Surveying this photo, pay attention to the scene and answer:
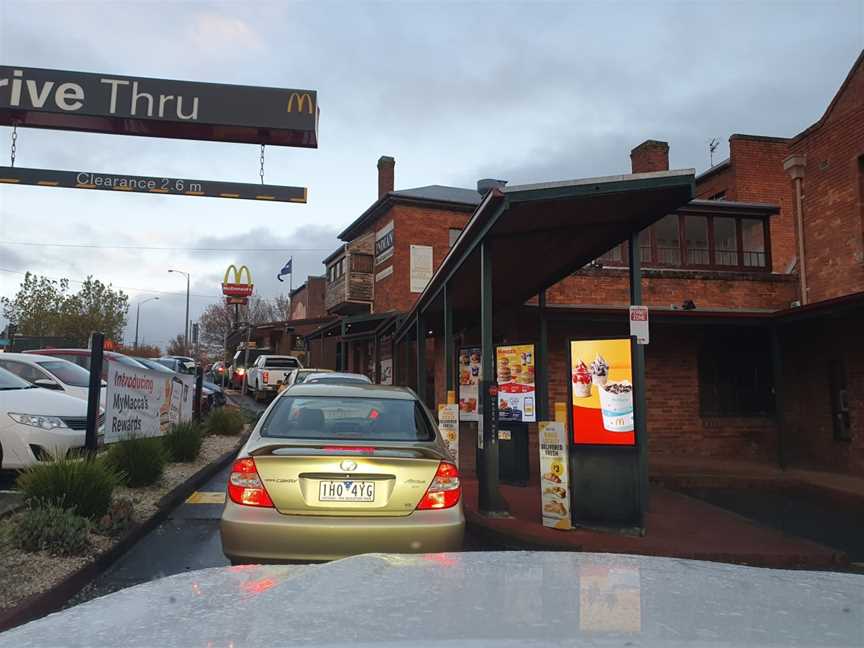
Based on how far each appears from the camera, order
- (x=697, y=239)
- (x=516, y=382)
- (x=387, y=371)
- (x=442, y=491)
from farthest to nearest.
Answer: (x=387, y=371) < (x=697, y=239) < (x=516, y=382) < (x=442, y=491)

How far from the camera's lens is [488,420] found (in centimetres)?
730

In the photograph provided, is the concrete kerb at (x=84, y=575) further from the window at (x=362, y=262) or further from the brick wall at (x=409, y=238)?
the window at (x=362, y=262)

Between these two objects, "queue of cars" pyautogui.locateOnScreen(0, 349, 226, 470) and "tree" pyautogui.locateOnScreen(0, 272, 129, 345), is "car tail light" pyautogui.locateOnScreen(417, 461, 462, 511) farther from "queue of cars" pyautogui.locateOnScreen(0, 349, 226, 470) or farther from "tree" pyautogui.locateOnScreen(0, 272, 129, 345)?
"tree" pyautogui.locateOnScreen(0, 272, 129, 345)

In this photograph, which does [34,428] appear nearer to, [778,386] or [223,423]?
[223,423]

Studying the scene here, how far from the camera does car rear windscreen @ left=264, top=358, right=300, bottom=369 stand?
2425cm

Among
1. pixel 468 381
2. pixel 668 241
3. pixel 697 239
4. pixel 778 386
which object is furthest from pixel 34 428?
pixel 697 239

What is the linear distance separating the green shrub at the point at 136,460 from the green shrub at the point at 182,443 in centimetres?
182

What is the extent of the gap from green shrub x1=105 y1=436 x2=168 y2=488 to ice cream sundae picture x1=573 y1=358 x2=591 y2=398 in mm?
5120

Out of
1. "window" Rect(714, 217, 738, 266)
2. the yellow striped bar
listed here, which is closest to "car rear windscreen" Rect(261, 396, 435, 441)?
the yellow striped bar

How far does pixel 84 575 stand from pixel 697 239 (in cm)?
1463

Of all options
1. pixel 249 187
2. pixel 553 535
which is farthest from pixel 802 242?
pixel 249 187

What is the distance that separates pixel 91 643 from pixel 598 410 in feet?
18.5

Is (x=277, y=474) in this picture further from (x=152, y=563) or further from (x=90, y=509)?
(x=90, y=509)

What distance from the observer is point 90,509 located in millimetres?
5750
